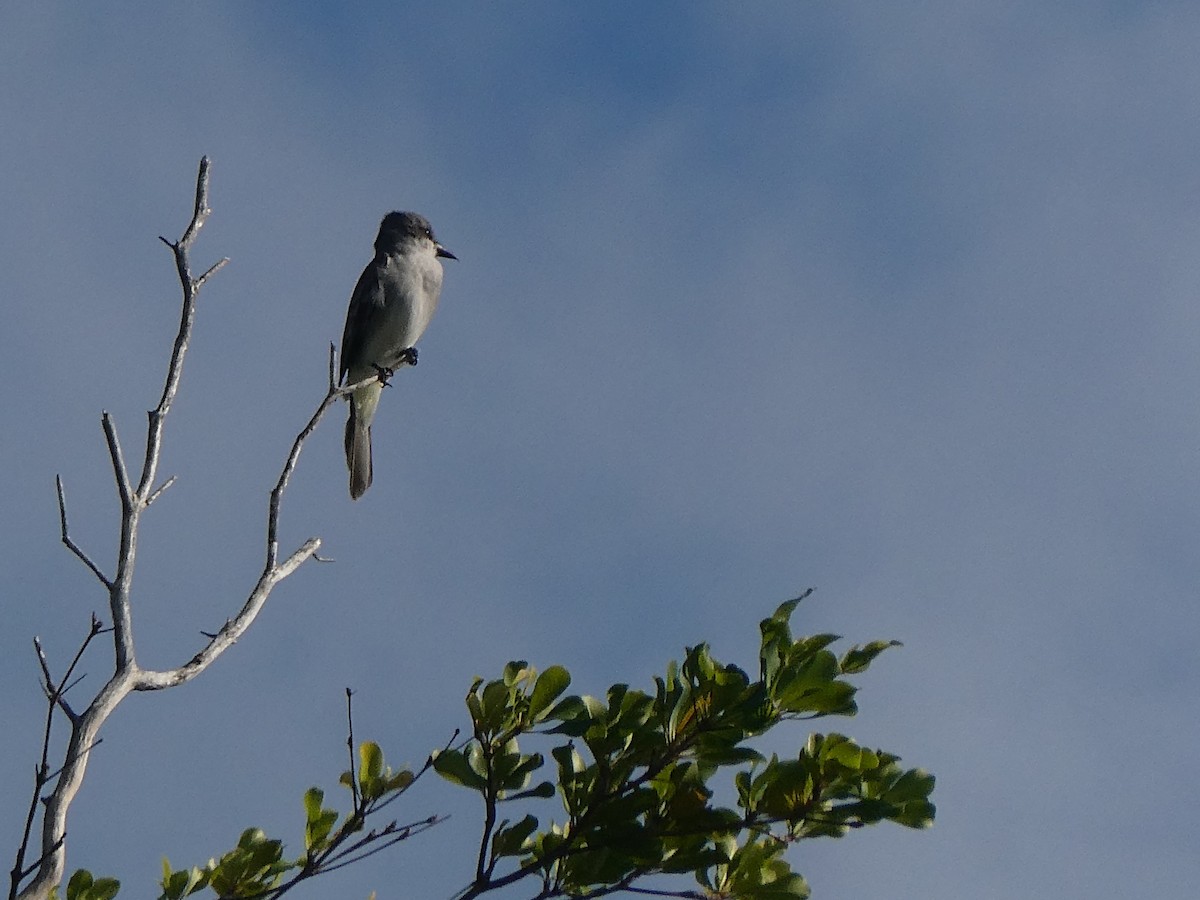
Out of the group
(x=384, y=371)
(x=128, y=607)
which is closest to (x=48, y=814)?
(x=128, y=607)

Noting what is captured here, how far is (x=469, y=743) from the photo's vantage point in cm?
332

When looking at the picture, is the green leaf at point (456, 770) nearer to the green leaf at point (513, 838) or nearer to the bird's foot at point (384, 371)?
the green leaf at point (513, 838)

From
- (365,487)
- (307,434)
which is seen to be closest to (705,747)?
(307,434)

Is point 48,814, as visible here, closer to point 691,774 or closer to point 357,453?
point 691,774

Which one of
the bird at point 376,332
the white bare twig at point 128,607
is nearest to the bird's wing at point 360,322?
the bird at point 376,332

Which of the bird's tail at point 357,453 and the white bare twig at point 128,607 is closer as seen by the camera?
the white bare twig at point 128,607

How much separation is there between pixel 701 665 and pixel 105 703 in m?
1.31

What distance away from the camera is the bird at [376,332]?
33.6 feet

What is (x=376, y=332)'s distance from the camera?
10.2 m

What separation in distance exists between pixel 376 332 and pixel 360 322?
16cm

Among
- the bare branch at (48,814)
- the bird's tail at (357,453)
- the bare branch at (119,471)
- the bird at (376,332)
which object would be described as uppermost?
the bird at (376,332)

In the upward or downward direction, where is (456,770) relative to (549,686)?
downward

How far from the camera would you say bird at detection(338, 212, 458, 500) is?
403 inches

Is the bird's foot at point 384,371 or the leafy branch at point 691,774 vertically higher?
the bird's foot at point 384,371
